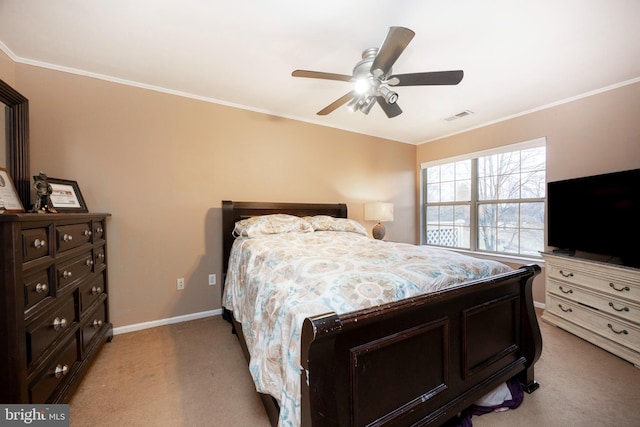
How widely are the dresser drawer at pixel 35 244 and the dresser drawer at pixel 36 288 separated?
9 centimetres

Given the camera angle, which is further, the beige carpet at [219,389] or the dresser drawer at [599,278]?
the dresser drawer at [599,278]

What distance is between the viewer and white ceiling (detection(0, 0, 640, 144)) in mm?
1489

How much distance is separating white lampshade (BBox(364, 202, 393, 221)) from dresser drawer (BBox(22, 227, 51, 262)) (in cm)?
315

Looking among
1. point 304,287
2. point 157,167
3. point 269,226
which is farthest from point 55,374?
point 157,167

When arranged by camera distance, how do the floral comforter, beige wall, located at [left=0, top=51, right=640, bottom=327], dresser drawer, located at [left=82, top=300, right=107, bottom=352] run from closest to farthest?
1. the floral comforter
2. dresser drawer, located at [left=82, top=300, right=107, bottom=352]
3. beige wall, located at [left=0, top=51, right=640, bottom=327]

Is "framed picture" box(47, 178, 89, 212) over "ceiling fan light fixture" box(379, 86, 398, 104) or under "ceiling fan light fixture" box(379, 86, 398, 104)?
under

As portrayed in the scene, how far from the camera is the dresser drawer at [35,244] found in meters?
1.09

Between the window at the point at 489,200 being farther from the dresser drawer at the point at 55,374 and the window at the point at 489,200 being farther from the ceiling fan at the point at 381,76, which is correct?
the dresser drawer at the point at 55,374

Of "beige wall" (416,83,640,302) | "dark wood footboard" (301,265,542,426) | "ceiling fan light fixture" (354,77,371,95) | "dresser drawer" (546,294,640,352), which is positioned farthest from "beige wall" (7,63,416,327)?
"dresser drawer" (546,294,640,352)

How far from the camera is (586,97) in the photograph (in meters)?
2.53

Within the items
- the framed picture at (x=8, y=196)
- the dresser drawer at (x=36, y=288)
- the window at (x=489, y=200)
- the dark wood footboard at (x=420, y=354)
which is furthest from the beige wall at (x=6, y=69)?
the window at (x=489, y=200)

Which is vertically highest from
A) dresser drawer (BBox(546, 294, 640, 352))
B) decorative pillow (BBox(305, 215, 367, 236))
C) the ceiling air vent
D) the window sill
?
the ceiling air vent

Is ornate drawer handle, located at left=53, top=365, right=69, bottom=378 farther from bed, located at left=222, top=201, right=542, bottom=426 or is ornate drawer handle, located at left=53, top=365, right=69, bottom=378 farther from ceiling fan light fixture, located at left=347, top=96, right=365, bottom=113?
ceiling fan light fixture, located at left=347, top=96, right=365, bottom=113

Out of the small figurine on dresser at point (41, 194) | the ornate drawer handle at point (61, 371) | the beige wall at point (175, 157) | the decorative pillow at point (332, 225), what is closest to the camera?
the ornate drawer handle at point (61, 371)
